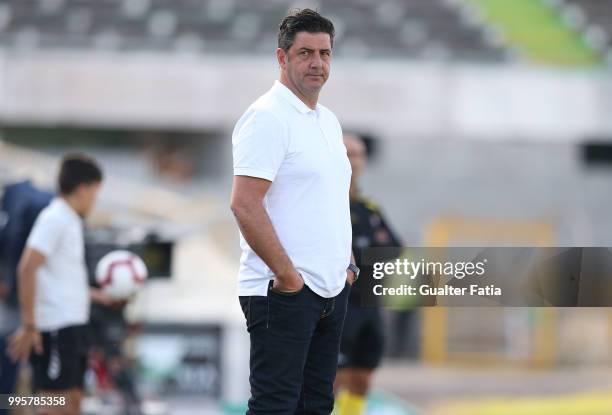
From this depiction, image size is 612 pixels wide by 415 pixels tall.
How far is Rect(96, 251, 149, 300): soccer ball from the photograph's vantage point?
19.4 feet

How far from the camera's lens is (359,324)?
20.3 feet

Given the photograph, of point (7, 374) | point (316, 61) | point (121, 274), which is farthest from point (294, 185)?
point (7, 374)

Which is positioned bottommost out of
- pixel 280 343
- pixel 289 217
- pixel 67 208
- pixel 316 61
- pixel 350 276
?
pixel 280 343

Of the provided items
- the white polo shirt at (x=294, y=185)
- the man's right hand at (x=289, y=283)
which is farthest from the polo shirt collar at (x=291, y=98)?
the man's right hand at (x=289, y=283)

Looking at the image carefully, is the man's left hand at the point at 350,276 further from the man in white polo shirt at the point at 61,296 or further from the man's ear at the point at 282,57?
the man in white polo shirt at the point at 61,296

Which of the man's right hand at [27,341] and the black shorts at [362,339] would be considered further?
the black shorts at [362,339]

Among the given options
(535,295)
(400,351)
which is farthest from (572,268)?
(400,351)

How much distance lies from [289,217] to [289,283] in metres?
0.21

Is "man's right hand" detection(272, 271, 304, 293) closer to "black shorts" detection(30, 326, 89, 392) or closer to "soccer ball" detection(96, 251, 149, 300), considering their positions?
"black shorts" detection(30, 326, 89, 392)

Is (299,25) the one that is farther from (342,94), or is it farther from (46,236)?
(342,94)

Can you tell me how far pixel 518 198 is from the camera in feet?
60.9

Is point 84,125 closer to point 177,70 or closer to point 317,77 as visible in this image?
point 177,70

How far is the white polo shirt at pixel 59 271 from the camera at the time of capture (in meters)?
5.35

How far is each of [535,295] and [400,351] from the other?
37.7ft
